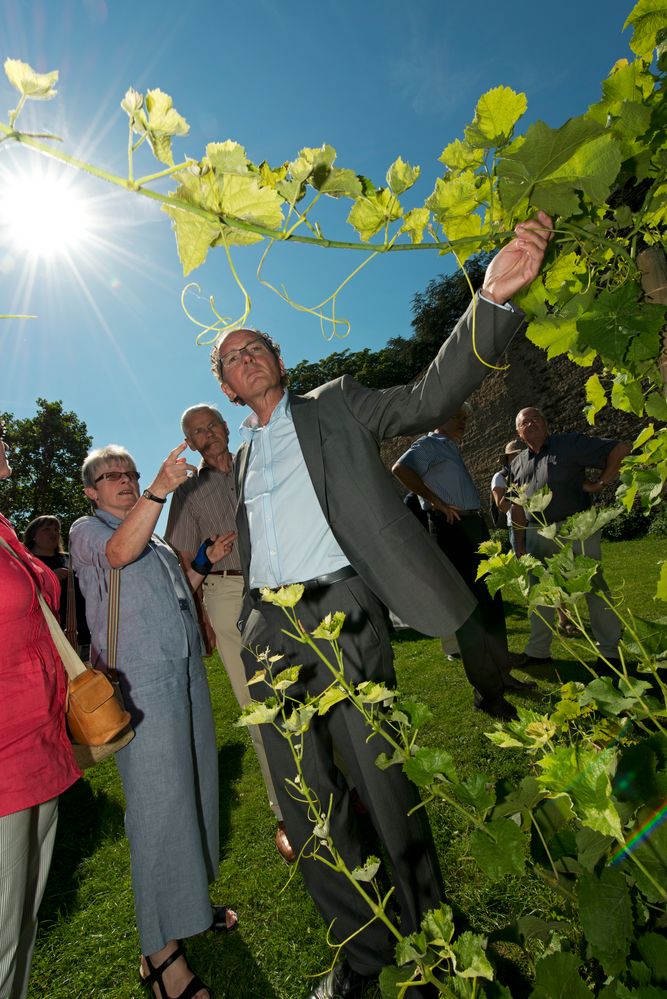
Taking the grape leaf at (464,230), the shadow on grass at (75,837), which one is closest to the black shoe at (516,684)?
the shadow on grass at (75,837)

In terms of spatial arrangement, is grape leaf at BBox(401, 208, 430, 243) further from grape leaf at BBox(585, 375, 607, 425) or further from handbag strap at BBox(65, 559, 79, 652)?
handbag strap at BBox(65, 559, 79, 652)

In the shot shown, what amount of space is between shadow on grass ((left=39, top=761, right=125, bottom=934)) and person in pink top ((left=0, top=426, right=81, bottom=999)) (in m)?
1.51

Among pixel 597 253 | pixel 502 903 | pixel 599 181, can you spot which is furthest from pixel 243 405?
pixel 502 903

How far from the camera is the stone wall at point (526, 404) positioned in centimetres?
1359

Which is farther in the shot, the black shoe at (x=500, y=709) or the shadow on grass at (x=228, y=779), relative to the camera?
the black shoe at (x=500, y=709)

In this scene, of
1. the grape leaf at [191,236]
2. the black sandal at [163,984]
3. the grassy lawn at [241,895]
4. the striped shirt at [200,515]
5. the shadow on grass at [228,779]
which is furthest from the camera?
the shadow on grass at [228,779]

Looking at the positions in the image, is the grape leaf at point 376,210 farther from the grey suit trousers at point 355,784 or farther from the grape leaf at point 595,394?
the grey suit trousers at point 355,784

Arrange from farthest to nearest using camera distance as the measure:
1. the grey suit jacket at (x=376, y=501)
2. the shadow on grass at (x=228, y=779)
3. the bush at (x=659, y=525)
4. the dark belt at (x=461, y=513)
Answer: the bush at (x=659, y=525), the dark belt at (x=461, y=513), the shadow on grass at (x=228, y=779), the grey suit jacket at (x=376, y=501)

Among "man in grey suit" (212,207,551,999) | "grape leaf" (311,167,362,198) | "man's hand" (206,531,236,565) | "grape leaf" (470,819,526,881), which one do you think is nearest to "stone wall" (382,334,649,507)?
"man's hand" (206,531,236,565)

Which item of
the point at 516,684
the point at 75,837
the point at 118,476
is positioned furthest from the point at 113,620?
the point at 516,684

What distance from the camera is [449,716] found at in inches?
147

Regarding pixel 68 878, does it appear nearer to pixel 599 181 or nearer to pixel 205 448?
pixel 205 448

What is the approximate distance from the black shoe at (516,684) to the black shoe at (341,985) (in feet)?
7.99

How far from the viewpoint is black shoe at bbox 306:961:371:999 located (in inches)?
65.3
